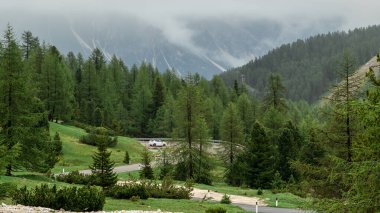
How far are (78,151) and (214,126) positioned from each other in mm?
44536

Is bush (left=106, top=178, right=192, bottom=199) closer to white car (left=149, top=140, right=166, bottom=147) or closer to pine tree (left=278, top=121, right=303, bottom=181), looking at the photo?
pine tree (left=278, top=121, right=303, bottom=181)

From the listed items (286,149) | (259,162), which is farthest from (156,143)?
(259,162)

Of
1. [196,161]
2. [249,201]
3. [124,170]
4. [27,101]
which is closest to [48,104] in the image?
[124,170]

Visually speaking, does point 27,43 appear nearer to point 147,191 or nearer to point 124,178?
point 124,178

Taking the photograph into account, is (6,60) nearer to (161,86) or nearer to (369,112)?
(369,112)

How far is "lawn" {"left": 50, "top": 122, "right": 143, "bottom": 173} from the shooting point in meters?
57.7

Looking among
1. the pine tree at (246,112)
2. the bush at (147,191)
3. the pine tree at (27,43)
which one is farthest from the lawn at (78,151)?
the pine tree at (27,43)

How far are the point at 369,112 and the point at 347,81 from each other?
17276 millimetres

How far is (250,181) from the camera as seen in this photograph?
55312mm

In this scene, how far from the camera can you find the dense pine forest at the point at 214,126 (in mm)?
14142

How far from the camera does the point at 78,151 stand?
64.0 m

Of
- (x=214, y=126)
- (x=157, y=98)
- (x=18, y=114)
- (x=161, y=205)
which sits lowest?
(x=161, y=205)

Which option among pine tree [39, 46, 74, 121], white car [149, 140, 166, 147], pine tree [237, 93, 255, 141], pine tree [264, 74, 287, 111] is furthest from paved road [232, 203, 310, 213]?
pine tree [237, 93, 255, 141]

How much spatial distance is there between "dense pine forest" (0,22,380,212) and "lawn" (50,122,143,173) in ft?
13.3
